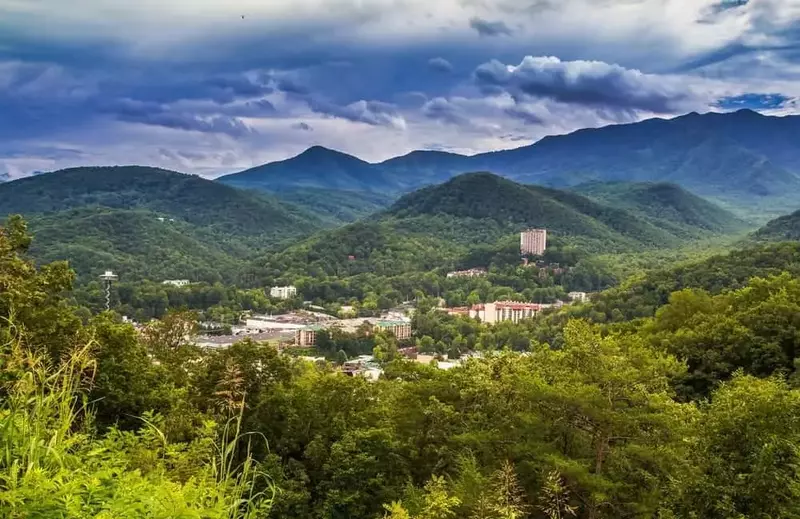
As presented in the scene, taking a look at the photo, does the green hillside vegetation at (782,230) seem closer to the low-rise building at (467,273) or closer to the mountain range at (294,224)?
the mountain range at (294,224)

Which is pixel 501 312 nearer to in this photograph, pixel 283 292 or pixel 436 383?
pixel 283 292

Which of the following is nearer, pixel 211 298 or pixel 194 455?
pixel 194 455

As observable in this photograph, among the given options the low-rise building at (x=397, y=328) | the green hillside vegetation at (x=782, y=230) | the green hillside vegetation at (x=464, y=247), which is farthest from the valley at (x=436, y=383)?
the green hillside vegetation at (x=782, y=230)

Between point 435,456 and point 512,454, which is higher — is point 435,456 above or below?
below

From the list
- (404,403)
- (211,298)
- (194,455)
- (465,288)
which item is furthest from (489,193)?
(194,455)

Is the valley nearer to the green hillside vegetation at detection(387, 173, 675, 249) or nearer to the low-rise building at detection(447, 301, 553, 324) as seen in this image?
the low-rise building at detection(447, 301, 553, 324)

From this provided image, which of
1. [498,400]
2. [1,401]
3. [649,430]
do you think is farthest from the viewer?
[498,400]

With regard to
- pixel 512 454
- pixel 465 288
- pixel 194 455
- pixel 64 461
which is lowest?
pixel 465 288

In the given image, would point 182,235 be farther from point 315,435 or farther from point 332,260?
point 315,435
